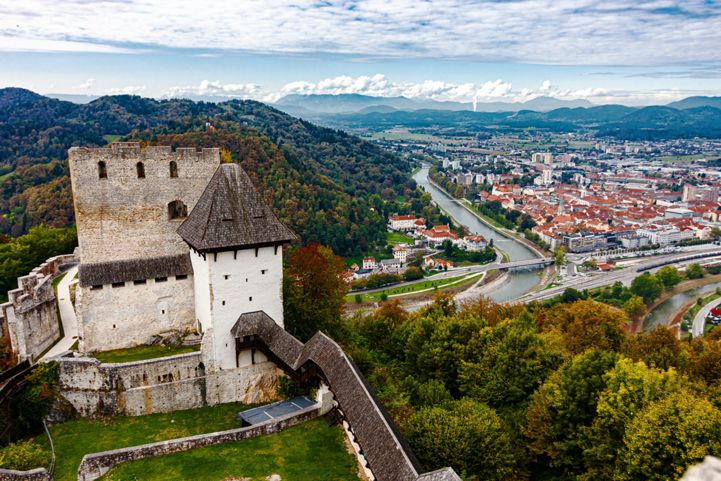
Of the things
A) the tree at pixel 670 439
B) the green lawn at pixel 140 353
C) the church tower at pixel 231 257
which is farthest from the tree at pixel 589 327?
the green lawn at pixel 140 353

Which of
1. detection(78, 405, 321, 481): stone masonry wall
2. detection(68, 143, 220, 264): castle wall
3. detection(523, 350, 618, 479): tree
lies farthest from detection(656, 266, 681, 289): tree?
detection(78, 405, 321, 481): stone masonry wall

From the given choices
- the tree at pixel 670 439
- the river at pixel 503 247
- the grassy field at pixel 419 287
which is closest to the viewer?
the tree at pixel 670 439

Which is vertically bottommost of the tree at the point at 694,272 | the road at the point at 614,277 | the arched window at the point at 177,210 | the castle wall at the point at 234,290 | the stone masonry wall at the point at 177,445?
the road at the point at 614,277

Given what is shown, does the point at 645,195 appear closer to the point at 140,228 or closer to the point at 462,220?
the point at 462,220

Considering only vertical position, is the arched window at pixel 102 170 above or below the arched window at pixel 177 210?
above

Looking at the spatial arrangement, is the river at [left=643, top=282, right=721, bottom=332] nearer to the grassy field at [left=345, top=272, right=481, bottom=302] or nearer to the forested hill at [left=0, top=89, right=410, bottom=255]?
the grassy field at [left=345, top=272, right=481, bottom=302]

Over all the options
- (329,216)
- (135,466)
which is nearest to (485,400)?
(135,466)

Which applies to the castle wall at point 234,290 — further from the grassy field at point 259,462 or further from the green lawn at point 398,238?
the green lawn at point 398,238
